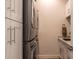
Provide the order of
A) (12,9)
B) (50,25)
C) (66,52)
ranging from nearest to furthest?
(12,9), (66,52), (50,25)

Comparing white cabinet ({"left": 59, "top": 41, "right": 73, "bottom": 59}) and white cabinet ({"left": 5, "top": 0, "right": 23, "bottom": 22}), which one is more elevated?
white cabinet ({"left": 5, "top": 0, "right": 23, "bottom": 22})

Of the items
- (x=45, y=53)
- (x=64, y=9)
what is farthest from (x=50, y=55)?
(x=64, y=9)

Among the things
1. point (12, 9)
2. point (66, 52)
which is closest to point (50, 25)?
point (66, 52)

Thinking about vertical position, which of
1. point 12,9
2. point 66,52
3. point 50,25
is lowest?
point 66,52

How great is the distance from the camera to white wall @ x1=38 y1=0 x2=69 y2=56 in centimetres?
615

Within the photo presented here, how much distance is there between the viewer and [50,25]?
20.5 ft

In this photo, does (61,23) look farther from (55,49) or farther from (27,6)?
(27,6)

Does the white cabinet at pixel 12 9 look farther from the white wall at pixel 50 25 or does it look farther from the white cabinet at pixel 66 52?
the white wall at pixel 50 25

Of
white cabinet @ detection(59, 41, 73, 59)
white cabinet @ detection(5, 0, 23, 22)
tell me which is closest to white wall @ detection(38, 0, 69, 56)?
white cabinet @ detection(59, 41, 73, 59)

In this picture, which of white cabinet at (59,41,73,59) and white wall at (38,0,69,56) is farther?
white wall at (38,0,69,56)

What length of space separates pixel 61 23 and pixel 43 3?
44.6 inches

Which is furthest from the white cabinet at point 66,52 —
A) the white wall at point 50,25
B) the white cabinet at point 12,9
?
the white wall at point 50,25

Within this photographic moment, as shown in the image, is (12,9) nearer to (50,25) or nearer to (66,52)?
(66,52)

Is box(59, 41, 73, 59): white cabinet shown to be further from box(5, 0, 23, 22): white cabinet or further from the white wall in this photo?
the white wall
